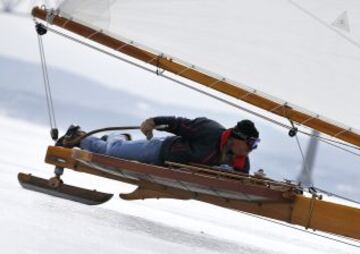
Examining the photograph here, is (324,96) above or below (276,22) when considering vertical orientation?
below

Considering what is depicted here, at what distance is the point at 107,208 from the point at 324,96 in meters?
2.92

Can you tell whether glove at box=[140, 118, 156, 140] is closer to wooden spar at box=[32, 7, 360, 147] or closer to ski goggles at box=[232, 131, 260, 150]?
wooden spar at box=[32, 7, 360, 147]

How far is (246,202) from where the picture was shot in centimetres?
833

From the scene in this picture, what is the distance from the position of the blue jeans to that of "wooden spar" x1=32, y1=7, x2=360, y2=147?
0.71 m

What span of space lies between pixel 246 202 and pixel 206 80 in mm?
1150

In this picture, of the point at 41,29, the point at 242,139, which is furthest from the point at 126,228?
the point at 41,29

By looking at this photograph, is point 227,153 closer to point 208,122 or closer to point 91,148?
point 208,122

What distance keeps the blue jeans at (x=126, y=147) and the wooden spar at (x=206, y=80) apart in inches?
27.8

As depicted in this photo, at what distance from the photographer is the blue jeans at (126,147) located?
353 inches

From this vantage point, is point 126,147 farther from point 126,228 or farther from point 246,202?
point 246,202

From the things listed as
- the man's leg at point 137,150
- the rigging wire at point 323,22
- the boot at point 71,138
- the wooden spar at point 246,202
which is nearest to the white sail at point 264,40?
the rigging wire at point 323,22

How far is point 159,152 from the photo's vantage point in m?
8.91

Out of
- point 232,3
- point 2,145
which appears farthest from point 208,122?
point 2,145

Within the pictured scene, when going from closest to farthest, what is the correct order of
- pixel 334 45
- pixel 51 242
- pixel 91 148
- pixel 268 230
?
pixel 51 242 < pixel 334 45 < pixel 91 148 < pixel 268 230
